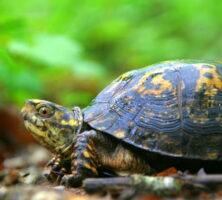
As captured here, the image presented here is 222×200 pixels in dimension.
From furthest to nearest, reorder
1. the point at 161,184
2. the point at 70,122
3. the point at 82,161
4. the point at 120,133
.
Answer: the point at 70,122, the point at 120,133, the point at 82,161, the point at 161,184

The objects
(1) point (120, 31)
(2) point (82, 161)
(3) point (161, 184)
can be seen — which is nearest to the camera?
(3) point (161, 184)

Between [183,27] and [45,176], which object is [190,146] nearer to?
[45,176]

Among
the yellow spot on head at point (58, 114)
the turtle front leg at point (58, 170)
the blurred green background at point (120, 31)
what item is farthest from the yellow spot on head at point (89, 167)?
the blurred green background at point (120, 31)

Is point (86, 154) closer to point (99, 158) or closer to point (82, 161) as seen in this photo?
point (82, 161)

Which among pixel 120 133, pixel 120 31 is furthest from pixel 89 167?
pixel 120 31

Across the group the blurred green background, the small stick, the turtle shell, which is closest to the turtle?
the turtle shell

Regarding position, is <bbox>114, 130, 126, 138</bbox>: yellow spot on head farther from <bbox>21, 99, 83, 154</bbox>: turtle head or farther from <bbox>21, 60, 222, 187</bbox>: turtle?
<bbox>21, 99, 83, 154</bbox>: turtle head

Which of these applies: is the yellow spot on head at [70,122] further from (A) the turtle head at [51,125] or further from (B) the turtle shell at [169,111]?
(B) the turtle shell at [169,111]

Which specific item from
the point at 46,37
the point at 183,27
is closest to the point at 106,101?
the point at 46,37
